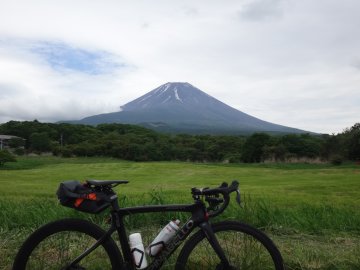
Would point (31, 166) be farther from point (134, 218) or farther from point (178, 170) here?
point (134, 218)

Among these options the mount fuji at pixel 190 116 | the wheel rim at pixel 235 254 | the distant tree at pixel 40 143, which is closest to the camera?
the wheel rim at pixel 235 254

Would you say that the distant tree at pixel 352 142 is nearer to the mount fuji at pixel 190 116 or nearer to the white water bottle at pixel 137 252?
the white water bottle at pixel 137 252

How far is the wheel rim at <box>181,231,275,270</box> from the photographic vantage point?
3.11 meters

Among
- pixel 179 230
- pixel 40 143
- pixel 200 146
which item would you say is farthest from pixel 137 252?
pixel 40 143

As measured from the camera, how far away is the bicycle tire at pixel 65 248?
299cm

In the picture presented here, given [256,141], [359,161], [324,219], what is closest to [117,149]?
[256,141]

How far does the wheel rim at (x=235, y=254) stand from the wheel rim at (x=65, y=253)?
67cm

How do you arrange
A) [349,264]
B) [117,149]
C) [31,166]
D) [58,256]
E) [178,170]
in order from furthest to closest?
[117,149] < [31,166] < [178,170] < [349,264] < [58,256]

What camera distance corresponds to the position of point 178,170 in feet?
101

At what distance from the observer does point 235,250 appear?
3.34m

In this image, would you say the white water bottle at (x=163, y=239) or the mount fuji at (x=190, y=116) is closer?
the white water bottle at (x=163, y=239)

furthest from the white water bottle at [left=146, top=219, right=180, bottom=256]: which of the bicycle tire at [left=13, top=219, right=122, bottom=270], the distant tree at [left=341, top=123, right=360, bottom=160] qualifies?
the distant tree at [left=341, top=123, right=360, bottom=160]

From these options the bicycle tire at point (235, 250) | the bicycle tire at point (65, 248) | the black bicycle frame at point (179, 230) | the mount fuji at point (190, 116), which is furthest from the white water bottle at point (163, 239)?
the mount fuji at point (190, 116)

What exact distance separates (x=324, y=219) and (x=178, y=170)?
25600 millimetres
